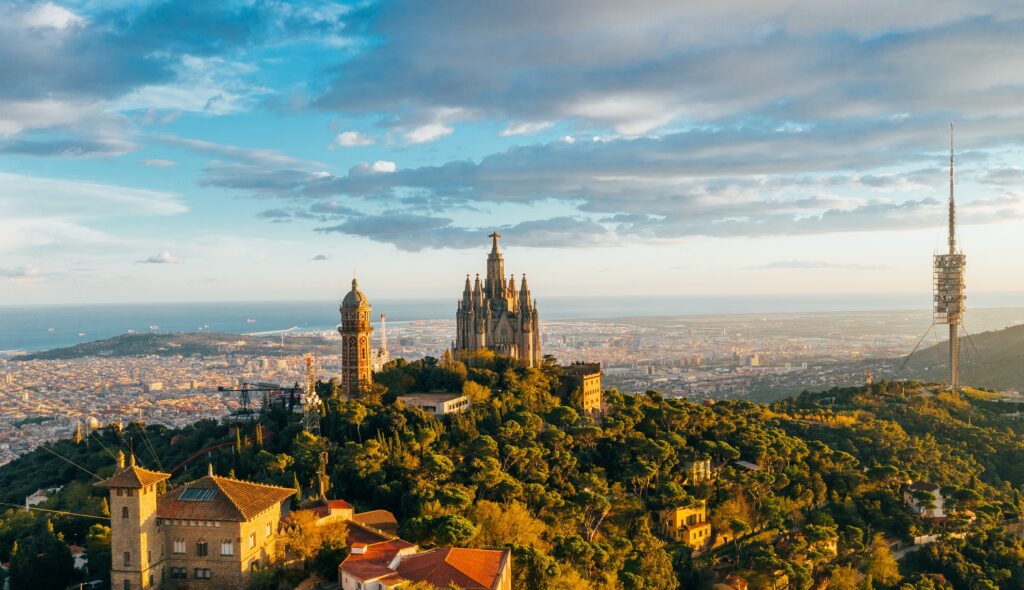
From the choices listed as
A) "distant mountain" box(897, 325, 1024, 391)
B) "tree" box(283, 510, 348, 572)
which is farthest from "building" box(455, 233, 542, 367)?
"distant mountain" box(897, 325, 1024, 391)

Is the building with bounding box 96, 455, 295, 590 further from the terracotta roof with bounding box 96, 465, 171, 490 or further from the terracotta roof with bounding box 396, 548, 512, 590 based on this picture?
the terracotta roof with bounding box 396, 548, 512, 590

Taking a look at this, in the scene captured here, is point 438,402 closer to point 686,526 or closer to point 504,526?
point 504,526

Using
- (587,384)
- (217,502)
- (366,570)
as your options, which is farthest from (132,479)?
(587,384)

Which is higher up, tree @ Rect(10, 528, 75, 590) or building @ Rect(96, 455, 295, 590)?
building @ Rect(96, 455, 295, 590)

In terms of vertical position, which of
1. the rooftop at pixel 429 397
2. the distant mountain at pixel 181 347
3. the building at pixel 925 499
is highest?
the rooftop at pixel 429 397

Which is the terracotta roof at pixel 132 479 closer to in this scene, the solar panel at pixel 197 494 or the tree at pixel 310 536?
the solar panel at pixel 197 494

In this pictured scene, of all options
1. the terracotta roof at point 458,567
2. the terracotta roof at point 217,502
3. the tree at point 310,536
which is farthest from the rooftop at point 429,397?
the terracotta roof at point 458,567
